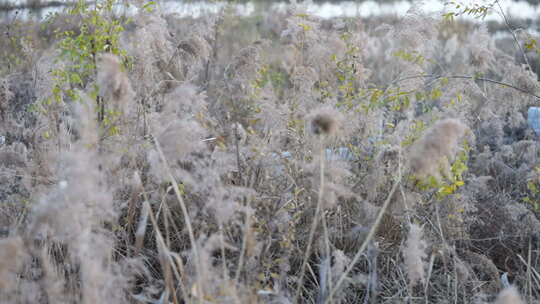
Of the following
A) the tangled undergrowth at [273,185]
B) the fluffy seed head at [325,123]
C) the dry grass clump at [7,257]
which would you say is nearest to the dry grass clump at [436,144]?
the tangled undergrowth at [273,185]

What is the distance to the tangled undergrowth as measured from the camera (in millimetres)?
1899

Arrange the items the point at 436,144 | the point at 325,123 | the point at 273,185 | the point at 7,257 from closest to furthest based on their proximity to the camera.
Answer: the point at 7,257, the point at 436,144, the point at 325,123, the point at 273,185

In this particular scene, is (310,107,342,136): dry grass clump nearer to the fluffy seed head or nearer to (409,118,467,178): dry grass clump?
the fluffy seed head

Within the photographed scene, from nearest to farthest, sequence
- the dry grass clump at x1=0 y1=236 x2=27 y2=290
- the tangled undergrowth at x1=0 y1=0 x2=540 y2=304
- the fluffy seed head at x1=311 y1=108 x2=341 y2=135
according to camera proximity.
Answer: the dry grass clump at x1=0 y1=236 x2=27 y2=290, the fluffy seed head at x1=311 y1=108 x2=341 y2=135, the tangled undergrowth at x1=0 y1=0 x2=540 y2=304

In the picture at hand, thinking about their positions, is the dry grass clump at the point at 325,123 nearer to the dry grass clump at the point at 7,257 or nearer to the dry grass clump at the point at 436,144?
the dry grass clump at the point at 436,144

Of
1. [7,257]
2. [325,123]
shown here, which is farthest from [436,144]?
[7,257]

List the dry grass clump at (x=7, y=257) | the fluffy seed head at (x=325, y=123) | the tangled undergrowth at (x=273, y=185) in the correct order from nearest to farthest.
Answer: the dry grass clump at (x=7, y=257) → the fluffy seed head at (x=325, y=123) → the tangled undergrowth at (x=273, y=185)

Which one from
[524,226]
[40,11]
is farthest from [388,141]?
[40,11]

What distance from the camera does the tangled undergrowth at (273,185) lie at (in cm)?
190

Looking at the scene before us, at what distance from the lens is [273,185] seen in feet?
9.59

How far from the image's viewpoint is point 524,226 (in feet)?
9.80

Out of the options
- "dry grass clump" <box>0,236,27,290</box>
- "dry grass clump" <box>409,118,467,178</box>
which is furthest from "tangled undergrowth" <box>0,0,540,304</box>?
"dry grass clump" <box>0,236,27,290</box>

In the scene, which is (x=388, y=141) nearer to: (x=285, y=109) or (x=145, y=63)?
(x=285, y=109)

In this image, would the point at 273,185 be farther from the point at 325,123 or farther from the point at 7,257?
the point at 7,257
